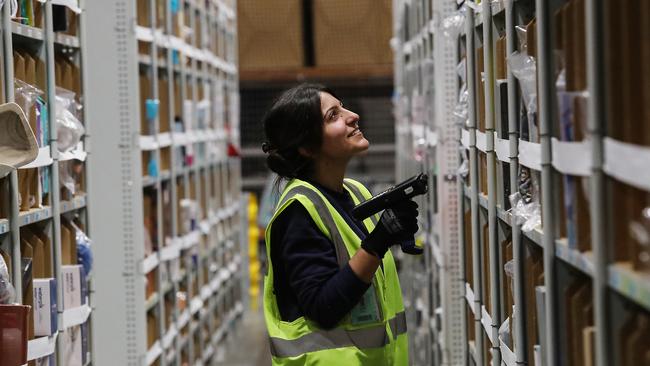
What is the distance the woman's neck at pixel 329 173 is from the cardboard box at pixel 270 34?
920 centimetres

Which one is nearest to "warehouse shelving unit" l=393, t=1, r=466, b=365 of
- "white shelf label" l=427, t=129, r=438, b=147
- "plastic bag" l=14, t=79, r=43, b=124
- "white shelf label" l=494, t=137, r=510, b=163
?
"white shelf label" l=427, t=129, r=438, b=147

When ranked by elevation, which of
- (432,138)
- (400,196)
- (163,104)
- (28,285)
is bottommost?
(28,285)

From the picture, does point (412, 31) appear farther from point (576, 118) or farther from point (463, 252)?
point (576, 118)

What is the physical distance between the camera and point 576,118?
2146mm

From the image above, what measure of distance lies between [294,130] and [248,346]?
6.58 meters

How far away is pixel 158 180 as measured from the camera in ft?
19.4

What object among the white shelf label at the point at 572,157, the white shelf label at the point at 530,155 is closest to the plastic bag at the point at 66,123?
the white shelf label at the point at 530,155

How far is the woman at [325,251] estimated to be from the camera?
2887mm

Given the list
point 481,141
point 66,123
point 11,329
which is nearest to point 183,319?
point 66,123

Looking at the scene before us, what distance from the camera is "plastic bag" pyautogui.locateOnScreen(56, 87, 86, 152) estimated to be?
4.27 meters

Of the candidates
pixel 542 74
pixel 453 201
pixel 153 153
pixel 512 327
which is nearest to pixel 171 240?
pixel 153 153

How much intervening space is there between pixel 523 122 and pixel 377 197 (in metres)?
0.47

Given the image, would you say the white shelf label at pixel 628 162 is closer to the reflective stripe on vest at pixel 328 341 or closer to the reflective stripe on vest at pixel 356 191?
the reflective stripe on vest at pixel 328 341

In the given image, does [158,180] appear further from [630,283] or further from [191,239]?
[630,283]
